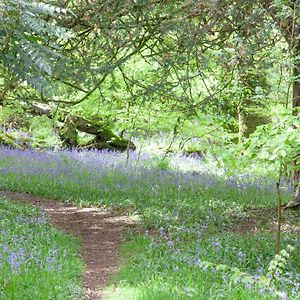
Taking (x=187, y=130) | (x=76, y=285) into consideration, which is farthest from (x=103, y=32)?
(x=187, y=130)

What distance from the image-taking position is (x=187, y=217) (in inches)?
340

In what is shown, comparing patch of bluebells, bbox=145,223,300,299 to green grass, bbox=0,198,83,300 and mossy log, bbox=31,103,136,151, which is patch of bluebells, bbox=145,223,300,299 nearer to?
green grass, bbox=0,198,83,300

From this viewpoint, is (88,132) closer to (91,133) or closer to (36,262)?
(91,133)

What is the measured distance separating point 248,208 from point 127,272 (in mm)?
4499

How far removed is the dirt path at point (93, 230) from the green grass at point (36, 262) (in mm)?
177

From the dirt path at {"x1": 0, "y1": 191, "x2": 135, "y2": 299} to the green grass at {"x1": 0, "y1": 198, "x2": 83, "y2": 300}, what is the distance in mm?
177

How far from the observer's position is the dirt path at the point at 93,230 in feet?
19.1

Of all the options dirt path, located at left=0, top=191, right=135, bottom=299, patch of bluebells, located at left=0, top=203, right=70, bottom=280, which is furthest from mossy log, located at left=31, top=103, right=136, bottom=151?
patch of bluebells, located at left=0, top=203, right=70, bottom=280

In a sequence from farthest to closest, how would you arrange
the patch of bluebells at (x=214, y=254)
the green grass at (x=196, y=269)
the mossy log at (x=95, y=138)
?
the mossy log at (x=95, y=138) → the patch of bluebells at (x=214, y=254) → the green grass at (x=196, y=269)

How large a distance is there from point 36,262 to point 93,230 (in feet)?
10.1

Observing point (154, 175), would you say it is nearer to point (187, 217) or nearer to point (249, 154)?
point (187, 217)

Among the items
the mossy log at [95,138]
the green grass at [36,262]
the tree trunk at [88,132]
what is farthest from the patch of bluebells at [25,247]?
the mossy log at [95,138]

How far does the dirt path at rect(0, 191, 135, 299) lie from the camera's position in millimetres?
5816

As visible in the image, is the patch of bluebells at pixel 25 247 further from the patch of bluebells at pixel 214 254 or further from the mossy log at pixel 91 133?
the mossy log at pixel 91 133
